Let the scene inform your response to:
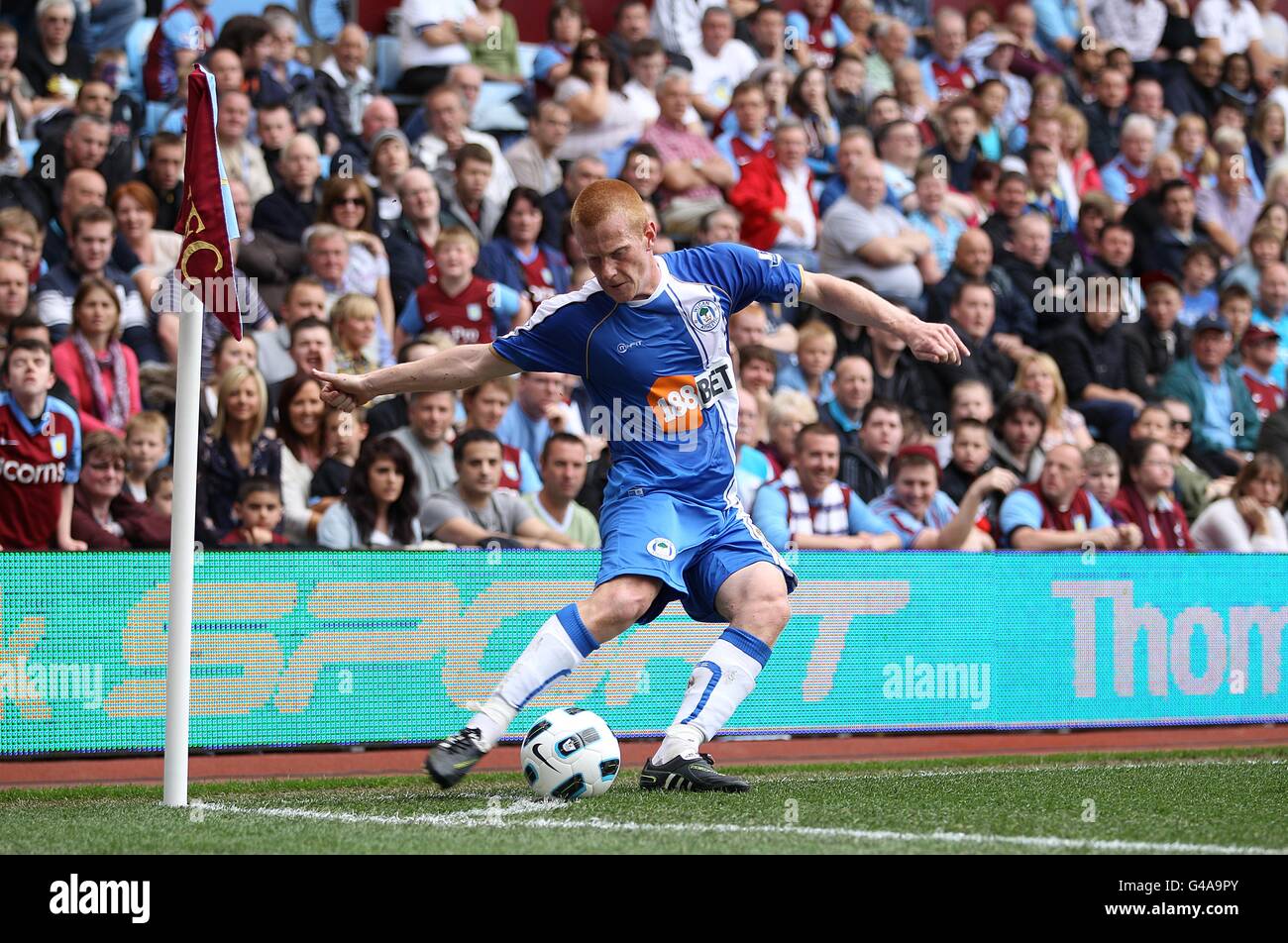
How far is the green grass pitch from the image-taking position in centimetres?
537

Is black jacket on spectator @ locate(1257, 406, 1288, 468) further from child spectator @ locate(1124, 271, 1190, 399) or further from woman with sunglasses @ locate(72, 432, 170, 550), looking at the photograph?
woman with sunglasses @ locate(72, 432, 170, 550)

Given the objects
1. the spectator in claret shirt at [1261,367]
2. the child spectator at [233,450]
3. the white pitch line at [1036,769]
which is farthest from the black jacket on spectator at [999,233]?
the child spectator at [233,450]

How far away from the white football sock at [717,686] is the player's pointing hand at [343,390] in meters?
1.66

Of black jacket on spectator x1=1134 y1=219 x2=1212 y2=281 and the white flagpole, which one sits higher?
black jacket on spectator x1=1134 y1=219 x2=1212 y2=281

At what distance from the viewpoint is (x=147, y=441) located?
10.0 meters

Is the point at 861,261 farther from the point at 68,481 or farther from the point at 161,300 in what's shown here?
the point at 68,481

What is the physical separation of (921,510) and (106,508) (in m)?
4.80

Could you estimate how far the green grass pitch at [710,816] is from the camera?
17.6 feet

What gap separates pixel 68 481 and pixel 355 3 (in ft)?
26.8

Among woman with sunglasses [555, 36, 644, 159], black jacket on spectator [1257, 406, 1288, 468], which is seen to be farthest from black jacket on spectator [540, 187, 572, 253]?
black jacket on spectator [1257, 406, 1288, 468]

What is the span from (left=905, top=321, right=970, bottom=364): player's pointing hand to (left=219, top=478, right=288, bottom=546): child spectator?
412cm

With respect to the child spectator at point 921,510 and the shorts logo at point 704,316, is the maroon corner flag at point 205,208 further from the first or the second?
the child spectator at point 921,510

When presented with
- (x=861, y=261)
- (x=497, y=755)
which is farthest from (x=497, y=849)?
(x=861, y=261)

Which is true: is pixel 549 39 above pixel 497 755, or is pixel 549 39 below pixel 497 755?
above
